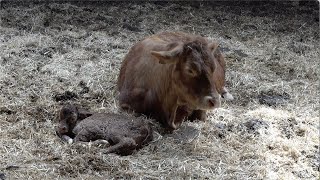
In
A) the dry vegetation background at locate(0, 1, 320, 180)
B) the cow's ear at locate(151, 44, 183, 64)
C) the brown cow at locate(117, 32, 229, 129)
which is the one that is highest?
the cow's ear at locate(151, 44, 183, 64)

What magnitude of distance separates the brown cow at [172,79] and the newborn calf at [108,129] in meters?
0.32

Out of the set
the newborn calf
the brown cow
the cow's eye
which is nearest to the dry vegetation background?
the newborn calf

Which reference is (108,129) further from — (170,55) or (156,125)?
(170,55)

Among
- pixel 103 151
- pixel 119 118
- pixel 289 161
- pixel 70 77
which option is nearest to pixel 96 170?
pixel 103 151

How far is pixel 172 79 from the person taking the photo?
5.09 m

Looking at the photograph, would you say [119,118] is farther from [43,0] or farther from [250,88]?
[43,0]

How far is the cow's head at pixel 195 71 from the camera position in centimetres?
477

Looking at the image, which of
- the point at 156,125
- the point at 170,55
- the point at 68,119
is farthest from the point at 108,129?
the point at 170,55

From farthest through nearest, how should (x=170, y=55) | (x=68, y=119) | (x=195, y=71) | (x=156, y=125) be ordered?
(x=156, y=125) < (x=68, y=119) < (x=170, y=55) < (x=195, y=71)

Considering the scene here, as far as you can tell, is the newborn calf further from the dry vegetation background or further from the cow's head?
the cow's head

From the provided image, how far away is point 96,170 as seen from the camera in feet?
14.6

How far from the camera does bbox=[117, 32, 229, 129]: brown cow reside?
4797 mm

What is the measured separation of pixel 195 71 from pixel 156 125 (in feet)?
2.66

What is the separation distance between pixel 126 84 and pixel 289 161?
1.79 metres
